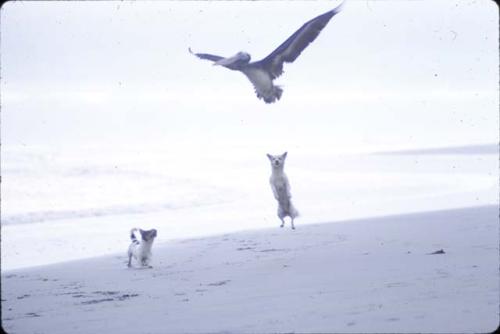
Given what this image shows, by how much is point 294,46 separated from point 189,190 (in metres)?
9.17

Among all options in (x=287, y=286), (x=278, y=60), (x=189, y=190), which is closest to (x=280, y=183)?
(x=278, y=60)

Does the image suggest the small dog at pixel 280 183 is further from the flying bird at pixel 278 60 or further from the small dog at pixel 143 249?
the flying bird at pixel 278 60

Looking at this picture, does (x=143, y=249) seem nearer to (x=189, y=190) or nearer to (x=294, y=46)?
(x=294, y=46)

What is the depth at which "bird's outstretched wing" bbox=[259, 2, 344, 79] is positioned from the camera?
20.4 feet

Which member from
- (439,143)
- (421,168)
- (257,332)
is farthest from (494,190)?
(439,143)

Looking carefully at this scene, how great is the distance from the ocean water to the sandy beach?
4.63 ft

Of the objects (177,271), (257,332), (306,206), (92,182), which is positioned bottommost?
(257,332)

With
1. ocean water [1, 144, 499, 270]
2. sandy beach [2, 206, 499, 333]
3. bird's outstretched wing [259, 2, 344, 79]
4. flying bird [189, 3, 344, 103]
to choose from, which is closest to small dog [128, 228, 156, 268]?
sandy beach [2, 206, 499, 333]

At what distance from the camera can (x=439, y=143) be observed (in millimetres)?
25578

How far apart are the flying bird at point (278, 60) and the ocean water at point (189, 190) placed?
317 cm

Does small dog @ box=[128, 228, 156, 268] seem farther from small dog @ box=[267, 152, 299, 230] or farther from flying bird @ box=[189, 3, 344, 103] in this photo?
flying bird @ box=[189, 3, 344, 103]

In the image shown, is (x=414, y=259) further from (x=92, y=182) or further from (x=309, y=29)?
(x=92, y=182)

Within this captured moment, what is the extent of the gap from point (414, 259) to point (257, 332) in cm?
222

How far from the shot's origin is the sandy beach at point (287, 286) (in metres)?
4.19
